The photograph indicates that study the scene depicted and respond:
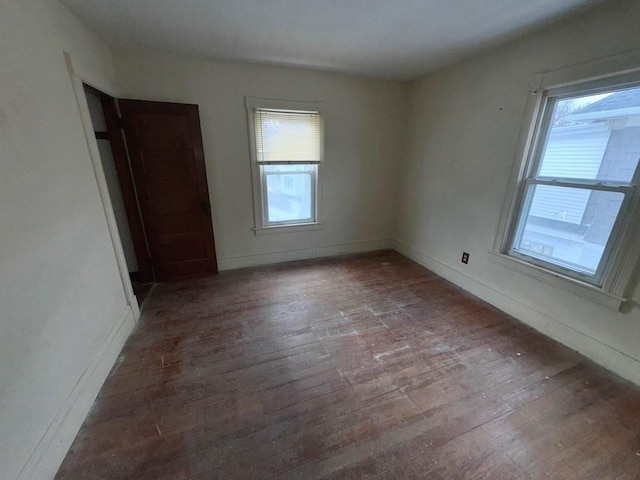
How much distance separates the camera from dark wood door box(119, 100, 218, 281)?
2.61 metres

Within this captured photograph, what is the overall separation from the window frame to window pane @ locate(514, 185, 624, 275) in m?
0.04

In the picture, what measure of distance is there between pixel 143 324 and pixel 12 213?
145 centimetres

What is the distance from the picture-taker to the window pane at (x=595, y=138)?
5.61ft

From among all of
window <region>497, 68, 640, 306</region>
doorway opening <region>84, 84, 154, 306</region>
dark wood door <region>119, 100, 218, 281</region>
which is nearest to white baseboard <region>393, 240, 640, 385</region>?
window <region>497, 68, 640, 306</region>

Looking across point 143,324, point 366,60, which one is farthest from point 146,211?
point 366,60

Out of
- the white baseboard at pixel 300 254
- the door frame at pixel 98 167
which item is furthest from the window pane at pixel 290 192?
the door frame at pixel 98 167

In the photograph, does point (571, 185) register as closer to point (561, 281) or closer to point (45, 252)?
point (561, 281)

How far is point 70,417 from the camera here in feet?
4.53

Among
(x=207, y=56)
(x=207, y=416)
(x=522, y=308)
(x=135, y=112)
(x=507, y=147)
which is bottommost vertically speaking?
(x=207, y=416)

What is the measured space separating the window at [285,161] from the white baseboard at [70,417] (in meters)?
1.96

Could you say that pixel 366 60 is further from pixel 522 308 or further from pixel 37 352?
pixel 37 352

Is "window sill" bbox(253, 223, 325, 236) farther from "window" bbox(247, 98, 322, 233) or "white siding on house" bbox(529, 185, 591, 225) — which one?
"white siding on house" bbox(529, 185, 591, 225)

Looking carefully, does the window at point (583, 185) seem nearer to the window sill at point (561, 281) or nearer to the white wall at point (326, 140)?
the window sill at point (561, 281)

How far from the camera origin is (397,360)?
1.94 m
